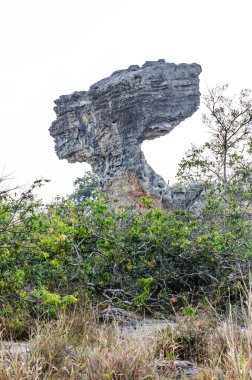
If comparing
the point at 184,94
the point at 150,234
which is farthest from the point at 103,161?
the point at 150,234

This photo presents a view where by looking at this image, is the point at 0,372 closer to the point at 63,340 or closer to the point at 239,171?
the point at 63,340

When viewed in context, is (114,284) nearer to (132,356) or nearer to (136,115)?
(132,356)

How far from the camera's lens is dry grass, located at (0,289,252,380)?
10.1ft

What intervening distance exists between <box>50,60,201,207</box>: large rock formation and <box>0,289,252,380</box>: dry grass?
48.1ft

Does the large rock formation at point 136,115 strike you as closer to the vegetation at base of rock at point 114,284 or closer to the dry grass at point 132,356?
the vegetation at base of rock at point 114,284

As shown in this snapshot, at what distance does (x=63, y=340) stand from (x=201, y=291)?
403cm

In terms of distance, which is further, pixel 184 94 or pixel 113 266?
pixel 184 94

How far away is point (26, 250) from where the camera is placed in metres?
6.25

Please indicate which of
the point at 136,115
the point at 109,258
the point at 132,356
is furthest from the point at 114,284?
the point at 136,115

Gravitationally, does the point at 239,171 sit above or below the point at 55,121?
below

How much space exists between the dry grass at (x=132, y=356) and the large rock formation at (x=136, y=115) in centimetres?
1467

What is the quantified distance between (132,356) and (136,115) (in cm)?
1678

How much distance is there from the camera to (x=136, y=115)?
19578 millimetres

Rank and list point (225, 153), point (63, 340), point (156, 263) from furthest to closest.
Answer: point (225, 153) < point (156, 263) < point (63, 340)
